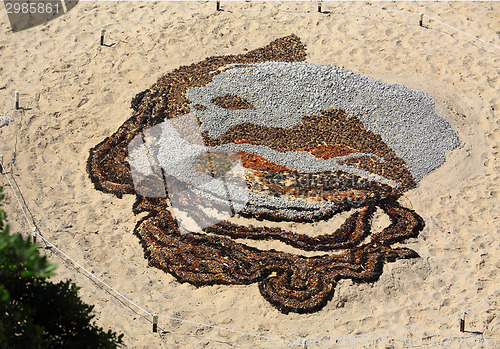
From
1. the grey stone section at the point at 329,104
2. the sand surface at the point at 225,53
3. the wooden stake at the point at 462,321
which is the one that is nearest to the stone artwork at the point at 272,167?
the grey stone section at the point at 329,104

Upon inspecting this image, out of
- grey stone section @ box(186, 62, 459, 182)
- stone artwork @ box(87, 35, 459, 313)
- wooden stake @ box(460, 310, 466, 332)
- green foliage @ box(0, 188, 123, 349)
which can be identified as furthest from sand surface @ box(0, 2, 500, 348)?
green foliage @ box(0, 188, 123, 349)

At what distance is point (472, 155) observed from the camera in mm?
14508

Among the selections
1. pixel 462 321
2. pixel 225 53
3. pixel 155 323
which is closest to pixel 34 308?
pixel 155 323

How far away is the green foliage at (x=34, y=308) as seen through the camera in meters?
6.30

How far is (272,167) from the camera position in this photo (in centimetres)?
1376

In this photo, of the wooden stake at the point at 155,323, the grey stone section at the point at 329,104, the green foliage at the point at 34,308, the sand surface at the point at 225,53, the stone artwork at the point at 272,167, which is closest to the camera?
the green foliage at the point at 34,308

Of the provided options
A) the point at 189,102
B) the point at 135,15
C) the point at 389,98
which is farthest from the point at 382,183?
the point at 135,15

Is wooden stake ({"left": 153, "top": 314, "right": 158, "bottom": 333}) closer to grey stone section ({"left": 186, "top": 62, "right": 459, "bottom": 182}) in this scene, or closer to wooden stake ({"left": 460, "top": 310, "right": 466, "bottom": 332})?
wooden stake ({"left": 460, "top": 310, "right": 466, "bottom": 332})

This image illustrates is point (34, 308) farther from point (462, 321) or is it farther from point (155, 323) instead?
point (462, 321)

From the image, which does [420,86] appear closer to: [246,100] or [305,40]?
[305,40]

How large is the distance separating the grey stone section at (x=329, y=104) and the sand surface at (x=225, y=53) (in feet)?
2.20

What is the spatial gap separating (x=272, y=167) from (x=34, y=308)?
292 inches

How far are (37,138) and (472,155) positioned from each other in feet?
34.0

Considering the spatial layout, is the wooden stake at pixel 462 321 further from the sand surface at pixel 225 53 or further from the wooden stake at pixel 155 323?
the wooden stake at pixel 155 323
